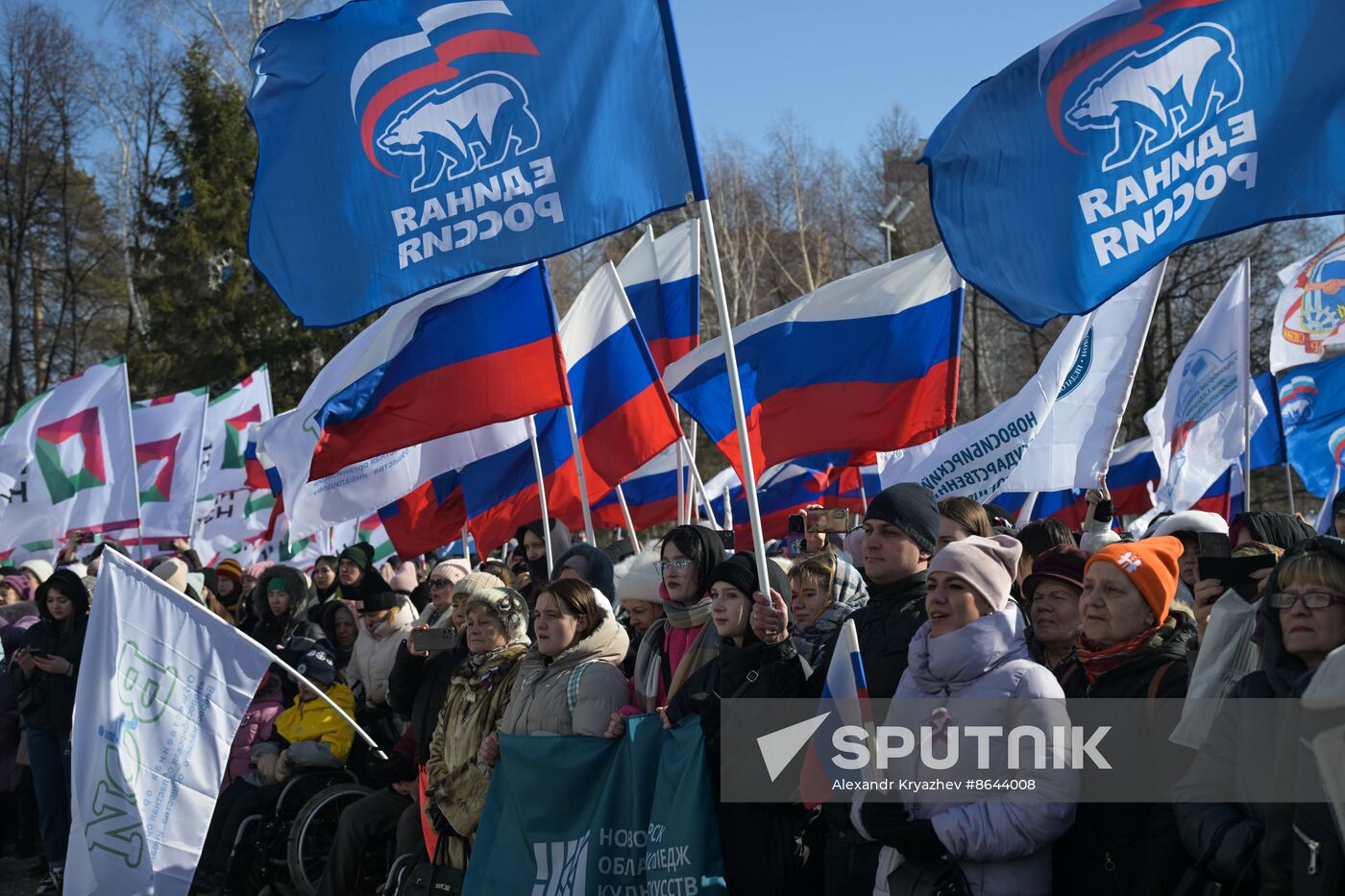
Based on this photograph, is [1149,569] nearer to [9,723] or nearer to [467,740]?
[467,740]

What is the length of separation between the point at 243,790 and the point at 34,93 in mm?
37940

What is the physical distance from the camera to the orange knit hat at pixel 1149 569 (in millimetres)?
4434

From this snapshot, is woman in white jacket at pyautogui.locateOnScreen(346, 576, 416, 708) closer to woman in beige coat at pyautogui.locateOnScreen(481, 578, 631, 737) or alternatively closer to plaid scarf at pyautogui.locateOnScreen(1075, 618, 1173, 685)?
woman in beige coat at pyautogui.locateOnScreen(481, 578, 631, 737)

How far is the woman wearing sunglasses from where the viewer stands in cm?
367

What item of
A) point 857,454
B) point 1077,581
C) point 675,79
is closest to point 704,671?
point 1077,581

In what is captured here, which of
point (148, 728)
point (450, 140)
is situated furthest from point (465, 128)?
point (148, 728)

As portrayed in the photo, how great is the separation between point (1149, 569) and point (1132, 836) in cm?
80

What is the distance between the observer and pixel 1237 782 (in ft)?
12.5

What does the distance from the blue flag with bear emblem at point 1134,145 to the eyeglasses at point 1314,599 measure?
1992mm

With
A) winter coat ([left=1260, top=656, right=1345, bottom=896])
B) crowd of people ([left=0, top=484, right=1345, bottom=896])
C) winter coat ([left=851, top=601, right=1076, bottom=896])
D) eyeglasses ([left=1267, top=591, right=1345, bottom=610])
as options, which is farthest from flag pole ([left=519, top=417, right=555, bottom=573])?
winter coat ([left=1260, top=656, right=1345, bottom=896])

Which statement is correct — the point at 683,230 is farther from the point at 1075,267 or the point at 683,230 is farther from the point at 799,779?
the point at 799,779

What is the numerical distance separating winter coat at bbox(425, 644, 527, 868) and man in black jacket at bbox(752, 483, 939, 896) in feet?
5.59

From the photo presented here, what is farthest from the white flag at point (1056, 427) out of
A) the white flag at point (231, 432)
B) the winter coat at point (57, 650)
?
the white flag at point (231, 432)

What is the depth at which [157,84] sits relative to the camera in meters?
42.1
